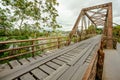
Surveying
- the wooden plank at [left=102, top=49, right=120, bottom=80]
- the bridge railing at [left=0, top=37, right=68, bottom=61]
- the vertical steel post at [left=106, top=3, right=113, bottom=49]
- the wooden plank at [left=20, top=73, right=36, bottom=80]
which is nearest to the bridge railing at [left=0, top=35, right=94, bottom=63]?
the bridge railing at [left=0, top=37, right=68, bottom=61]

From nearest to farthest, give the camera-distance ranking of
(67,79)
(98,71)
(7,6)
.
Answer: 1. (67,79)
2. (98,71)
3. (7,6)

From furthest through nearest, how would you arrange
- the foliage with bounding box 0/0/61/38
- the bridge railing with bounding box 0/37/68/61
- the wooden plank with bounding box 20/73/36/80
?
the foliage with bounding box 0/0/61/38 → the bridge railing with bounding box 0/37/68/61 → the wooden plank with bounding box 20/73/36/80

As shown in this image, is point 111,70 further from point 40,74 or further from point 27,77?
point 27,77

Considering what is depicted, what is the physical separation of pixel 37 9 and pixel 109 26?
20.2 ft

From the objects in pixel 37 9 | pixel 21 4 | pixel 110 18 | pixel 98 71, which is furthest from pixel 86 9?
pixel 98 71

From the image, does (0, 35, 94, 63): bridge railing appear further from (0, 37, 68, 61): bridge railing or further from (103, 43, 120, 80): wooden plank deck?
(103, 43, 120, 80): wooden plank deck

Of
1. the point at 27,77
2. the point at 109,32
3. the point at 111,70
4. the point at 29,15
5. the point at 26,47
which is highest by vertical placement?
the point at 29,15

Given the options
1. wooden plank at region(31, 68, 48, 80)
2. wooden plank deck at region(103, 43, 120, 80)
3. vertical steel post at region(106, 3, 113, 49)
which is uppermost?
vertical steel post at region(106, 3, 113, 49)

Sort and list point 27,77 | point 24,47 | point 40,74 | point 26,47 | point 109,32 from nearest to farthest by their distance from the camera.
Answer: point 27,77
point 40,74
point 24,47
point 26,47
point 109,32

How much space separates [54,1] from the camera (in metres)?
8.94

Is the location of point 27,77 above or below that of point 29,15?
below

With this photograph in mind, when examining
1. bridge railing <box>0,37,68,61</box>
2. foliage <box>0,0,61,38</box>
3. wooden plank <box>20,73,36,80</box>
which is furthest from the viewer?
foliage <box>0,0,61,38</box>

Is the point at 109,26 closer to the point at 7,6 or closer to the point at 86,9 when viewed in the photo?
the point at 86,9

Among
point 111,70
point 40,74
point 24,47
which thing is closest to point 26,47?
point 24,47
